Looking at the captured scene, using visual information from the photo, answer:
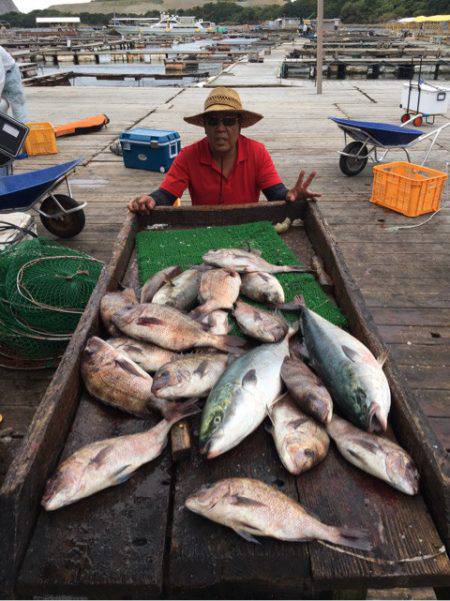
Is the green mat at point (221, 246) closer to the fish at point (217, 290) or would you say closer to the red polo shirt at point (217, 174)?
the fish at point (217, 290)

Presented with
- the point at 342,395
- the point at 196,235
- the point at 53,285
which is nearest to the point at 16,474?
the point at 342,395

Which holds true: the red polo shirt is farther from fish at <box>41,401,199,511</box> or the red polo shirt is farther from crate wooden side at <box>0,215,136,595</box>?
fish at <box>41,401,199,511</box>

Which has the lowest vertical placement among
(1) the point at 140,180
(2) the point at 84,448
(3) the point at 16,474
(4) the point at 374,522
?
(1) the point at 140,180

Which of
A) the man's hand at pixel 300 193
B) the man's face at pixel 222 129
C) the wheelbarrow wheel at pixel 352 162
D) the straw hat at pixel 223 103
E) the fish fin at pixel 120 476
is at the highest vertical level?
the straw hat at pixel 223 103

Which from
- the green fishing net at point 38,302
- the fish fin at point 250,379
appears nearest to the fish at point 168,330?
the fish fin at point 250,379

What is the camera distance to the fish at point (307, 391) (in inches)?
70.1

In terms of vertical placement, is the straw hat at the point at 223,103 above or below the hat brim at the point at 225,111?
above

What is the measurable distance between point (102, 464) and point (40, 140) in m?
8.98

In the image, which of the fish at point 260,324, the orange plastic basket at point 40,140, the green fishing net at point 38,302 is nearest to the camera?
the fish at point 260,324

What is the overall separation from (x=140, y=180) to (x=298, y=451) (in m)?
6.86

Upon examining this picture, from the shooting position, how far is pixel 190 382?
6.28 ft

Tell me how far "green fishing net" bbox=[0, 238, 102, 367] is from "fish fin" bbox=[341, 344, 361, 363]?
206cm

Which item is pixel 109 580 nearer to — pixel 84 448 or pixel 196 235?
pixel 84 448

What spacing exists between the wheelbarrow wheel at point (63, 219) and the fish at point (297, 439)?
14.6 feet
